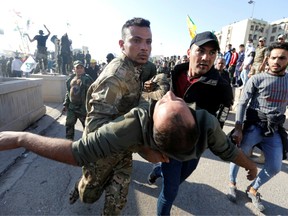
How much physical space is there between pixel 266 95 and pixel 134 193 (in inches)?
77.4

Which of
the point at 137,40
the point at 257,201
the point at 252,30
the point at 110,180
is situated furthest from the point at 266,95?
the point at 252,30

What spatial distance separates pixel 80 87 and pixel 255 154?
144 inches

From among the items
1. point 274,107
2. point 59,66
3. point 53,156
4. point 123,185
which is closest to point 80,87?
point 123,185

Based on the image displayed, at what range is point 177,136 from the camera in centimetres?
100

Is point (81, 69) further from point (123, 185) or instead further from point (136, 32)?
point (123, 185)

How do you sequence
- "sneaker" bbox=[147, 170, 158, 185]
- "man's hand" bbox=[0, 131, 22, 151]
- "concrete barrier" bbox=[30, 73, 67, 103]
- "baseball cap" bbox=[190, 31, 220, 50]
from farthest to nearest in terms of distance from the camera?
"concrete barrier" bbox=[30, 73, 67, 103] → "sneaker" bbox=[147, 170, 158, 185] → "baseball cap" bbox=[190, 31, 220, 50] → "man's hand" bbox=[0, 131, 22, 151]

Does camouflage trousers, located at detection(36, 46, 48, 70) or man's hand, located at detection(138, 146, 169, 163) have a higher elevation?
camouflage trousers, located at detection(36, 46, 48, 70)

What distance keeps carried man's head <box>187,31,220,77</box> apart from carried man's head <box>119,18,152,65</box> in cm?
42

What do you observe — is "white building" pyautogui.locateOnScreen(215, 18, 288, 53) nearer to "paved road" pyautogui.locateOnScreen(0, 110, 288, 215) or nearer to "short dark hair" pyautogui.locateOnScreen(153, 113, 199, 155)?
"paved road" pyautogui.locateOnScreen(0, 110, 288, 215)

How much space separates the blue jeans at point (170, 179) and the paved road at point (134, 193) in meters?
0.47

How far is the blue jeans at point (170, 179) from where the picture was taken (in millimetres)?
1771

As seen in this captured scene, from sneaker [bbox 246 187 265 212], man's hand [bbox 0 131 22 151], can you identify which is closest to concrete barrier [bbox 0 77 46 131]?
man's hand [bbox 0 131 22 151]

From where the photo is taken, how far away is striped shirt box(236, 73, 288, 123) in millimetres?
2236

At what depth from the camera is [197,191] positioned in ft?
9.01
